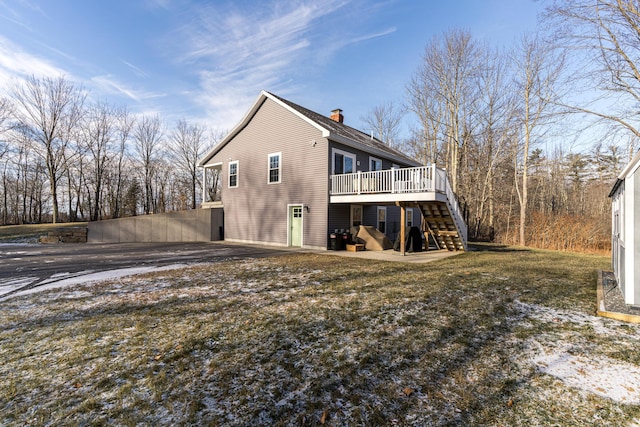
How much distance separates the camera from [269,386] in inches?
99.0

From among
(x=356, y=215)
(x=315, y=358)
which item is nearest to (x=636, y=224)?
(x=315, y=358)

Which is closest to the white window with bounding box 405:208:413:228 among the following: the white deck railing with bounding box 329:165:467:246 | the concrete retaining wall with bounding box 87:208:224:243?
the white deck railing with bounding box 329:165:467:246

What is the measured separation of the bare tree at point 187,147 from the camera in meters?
33.8

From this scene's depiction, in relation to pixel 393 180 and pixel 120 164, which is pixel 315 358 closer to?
pixel 393 180

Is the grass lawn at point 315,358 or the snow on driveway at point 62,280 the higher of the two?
the snow on driveway at point 62,280

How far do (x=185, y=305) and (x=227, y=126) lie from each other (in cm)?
3509

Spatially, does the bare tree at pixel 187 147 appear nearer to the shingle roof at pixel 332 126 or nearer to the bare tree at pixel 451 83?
the shingle roof at pixel 332 126

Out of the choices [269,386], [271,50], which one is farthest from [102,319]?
[271,50]

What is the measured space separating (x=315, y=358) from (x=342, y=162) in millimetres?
11039

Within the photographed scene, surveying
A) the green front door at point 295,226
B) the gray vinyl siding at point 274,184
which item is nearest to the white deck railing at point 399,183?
the gray vinyl siding at point 274,184

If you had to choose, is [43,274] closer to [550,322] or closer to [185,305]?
[185,305]

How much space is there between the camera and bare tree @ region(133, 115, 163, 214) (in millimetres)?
33094

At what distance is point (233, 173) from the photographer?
1647 cm

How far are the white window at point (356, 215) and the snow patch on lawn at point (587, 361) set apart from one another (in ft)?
31.4
